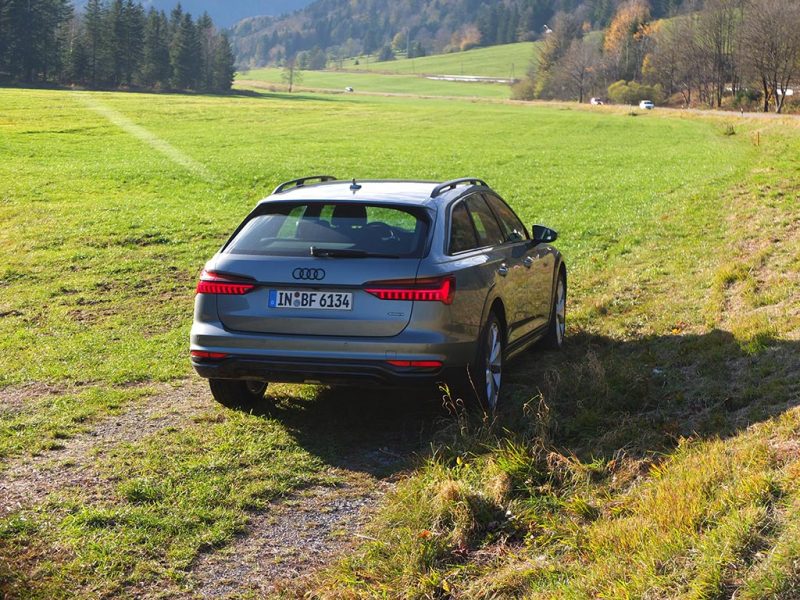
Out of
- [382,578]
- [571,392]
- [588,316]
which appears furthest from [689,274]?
[382,578]

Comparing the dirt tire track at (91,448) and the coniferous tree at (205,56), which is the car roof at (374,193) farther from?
the coniferous tree at (205,56)

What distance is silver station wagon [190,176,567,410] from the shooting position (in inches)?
252

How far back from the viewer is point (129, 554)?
188 inches

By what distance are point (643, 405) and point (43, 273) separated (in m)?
10.2

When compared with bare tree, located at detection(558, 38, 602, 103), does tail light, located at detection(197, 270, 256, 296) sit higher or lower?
lower

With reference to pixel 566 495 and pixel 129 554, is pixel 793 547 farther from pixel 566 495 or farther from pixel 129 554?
pixel 129 554

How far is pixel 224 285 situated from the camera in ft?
22.1

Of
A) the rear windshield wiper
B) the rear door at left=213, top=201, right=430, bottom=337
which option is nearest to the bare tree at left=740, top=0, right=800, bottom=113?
the rear door at left=213, top=201, right=430, bottom=337

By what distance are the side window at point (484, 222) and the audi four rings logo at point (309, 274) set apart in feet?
5.15

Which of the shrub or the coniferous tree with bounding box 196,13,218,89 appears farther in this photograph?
the shrub

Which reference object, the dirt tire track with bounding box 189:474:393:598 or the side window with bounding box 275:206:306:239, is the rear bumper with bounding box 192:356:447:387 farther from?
the side window with bounding box 275:206:306:239

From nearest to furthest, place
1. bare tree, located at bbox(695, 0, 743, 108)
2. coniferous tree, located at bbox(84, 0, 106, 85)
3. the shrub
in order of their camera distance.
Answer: bare tree, located at bbox(695, 0, 743, 108) < coniferous tree, located at bbox(84, 0, 106, 85) < the shrub

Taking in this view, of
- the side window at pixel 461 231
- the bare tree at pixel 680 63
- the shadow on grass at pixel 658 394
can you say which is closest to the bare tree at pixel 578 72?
the bare tree at pixel 680 63

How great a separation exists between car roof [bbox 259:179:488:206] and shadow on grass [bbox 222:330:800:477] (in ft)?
4.44
